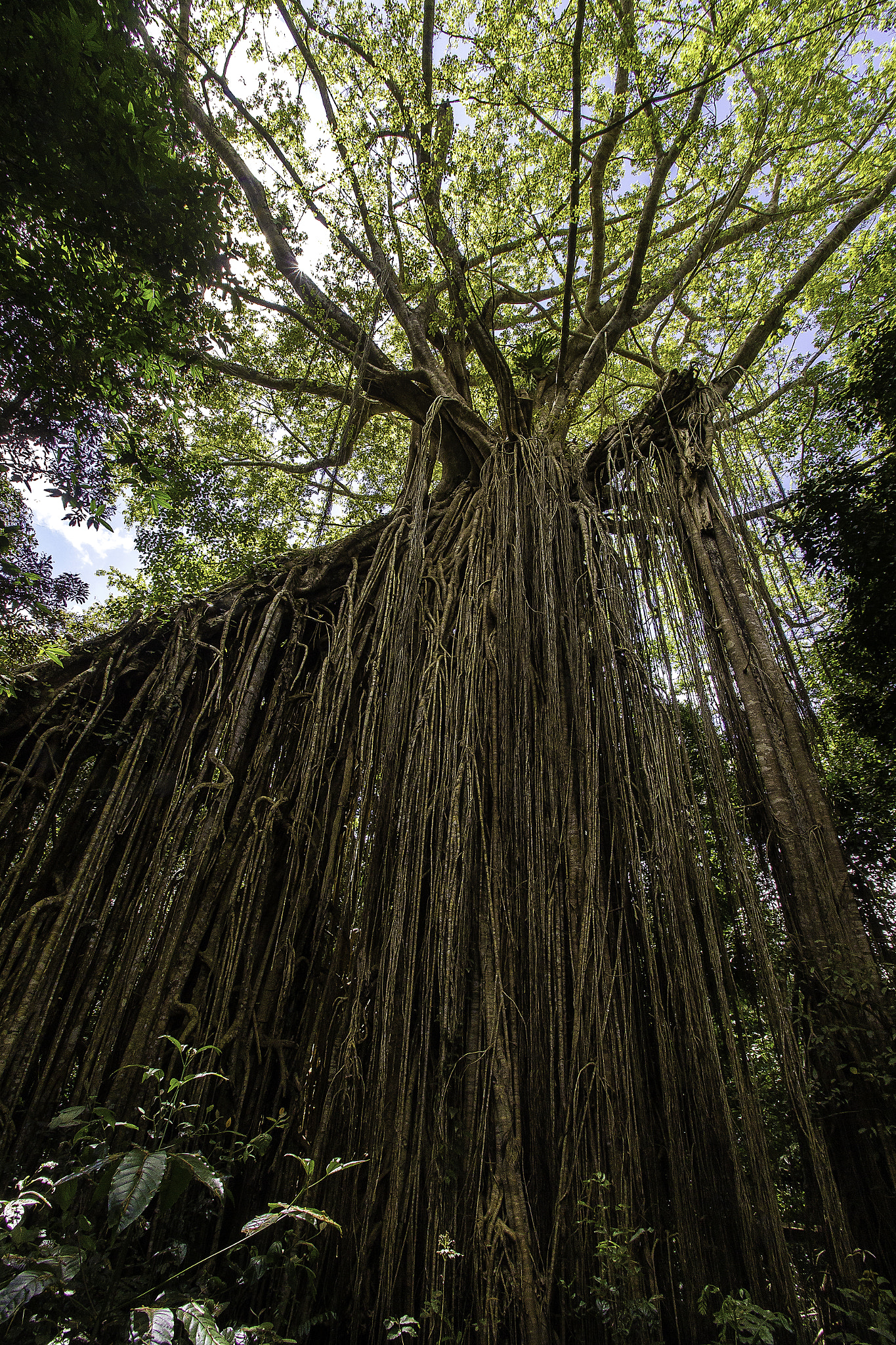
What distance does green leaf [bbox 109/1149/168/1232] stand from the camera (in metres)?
1.01

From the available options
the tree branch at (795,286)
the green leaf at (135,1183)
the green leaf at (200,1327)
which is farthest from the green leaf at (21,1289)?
the tree branch at (795,286)

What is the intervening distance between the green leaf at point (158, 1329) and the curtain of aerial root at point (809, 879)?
6.42 ft

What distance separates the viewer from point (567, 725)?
8.29 ft

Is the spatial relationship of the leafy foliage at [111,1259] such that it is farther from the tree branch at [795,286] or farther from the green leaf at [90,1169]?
the tree branch at [795,286]

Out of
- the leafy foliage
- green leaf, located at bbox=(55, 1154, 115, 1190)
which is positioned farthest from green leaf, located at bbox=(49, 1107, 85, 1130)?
green leaf, located at bbox=(55, 1154, 115, 1190)

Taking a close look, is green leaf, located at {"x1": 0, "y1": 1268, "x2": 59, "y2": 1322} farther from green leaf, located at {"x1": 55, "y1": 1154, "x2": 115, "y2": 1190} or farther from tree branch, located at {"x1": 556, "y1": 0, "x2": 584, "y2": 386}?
tree branch, located at {"x1": 556, "y1": 0, "x2": 584, "y2": 386}

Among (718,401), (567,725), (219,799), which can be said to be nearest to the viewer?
(219,799)

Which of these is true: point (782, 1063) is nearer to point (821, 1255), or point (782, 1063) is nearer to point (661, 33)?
point (821, 1255)

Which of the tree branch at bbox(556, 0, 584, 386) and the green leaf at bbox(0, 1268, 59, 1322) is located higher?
the tree branch at bbox(556, 0, 584, 386)

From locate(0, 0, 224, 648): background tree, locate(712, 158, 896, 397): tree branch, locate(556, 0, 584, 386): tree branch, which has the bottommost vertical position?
locate(0, 0, 224, 648): background tree

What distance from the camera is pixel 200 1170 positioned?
3.75 feet

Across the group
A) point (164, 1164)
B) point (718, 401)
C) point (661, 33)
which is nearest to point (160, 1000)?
point (164, 1164)

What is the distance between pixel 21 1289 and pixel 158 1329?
0.71ft

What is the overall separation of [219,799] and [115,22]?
8.12ft
